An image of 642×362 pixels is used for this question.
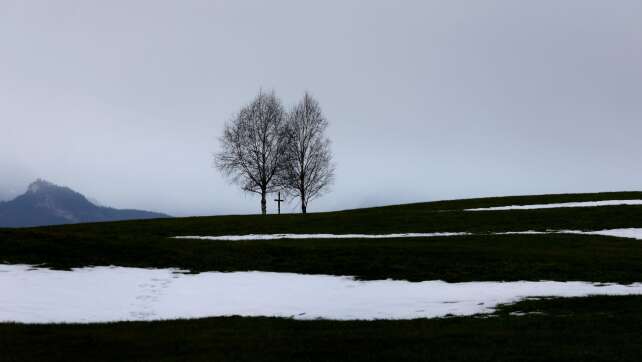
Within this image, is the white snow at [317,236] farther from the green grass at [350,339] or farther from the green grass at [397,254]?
the green grass at [350,339]

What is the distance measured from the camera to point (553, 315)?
650 inches

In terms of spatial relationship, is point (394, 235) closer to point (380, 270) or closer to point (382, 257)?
point (382, 257)

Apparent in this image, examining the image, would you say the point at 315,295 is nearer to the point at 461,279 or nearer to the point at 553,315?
the point at 461,279

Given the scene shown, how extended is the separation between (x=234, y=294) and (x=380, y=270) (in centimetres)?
744

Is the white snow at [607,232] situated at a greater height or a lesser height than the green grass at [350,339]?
greater

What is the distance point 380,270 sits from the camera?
88.1 ft

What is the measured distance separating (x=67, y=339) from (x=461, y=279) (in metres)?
15.9

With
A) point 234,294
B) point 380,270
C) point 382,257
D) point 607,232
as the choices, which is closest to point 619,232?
point 607,232

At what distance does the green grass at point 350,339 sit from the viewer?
39.2 feet

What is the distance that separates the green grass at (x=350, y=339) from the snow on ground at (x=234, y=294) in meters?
2.10

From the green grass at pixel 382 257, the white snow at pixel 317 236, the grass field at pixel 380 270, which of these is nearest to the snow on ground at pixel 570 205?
the grass field at pixel 380 270

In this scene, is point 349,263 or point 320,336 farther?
point 349,263

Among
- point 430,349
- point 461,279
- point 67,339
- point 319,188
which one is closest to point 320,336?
point 430,349

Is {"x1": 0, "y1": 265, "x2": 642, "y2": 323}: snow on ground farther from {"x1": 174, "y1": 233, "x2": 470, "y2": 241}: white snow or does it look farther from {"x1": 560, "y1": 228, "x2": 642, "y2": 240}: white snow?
{"x1": 560, "y1": 228, "x2": 642, "y2": 240}: white snow
